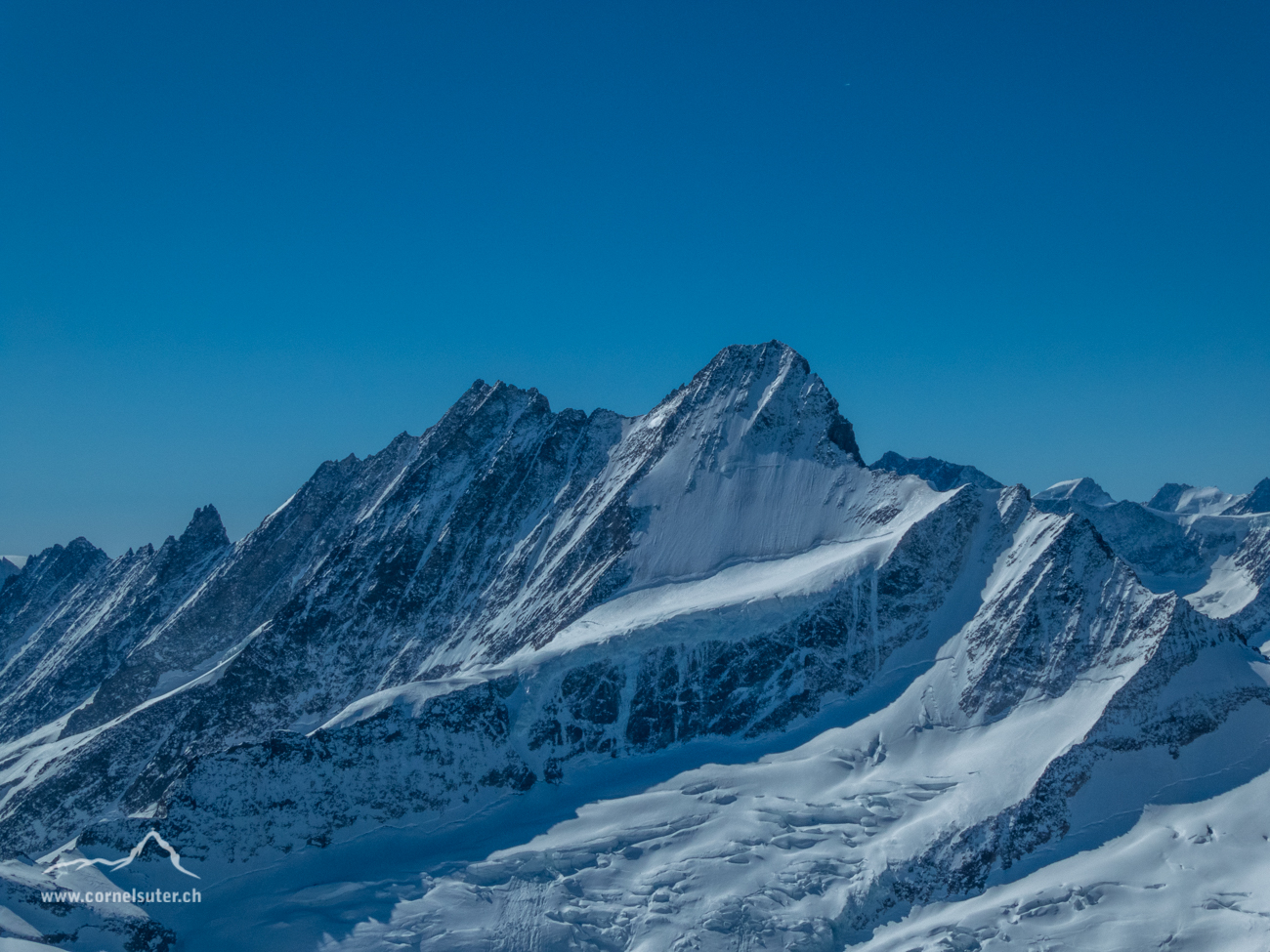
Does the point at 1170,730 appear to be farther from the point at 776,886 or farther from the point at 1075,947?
the point at 776,886

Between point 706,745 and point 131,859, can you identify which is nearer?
point 131,859

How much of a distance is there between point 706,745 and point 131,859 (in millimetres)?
65812

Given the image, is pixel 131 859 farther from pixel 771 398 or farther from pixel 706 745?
pixel 771 398

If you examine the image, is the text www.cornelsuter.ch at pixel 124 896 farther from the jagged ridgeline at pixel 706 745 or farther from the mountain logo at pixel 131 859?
the mountain logo at pixel 131 859

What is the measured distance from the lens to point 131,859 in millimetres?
100688

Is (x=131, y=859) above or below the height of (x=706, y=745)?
above

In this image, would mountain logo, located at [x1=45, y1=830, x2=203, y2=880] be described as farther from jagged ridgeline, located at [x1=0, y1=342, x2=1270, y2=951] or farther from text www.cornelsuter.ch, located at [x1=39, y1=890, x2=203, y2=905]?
text www.cornelsuter.ch, located at [x1=39, y1=890, x2=203, y2=905]

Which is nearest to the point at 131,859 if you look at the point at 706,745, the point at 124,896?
the point at 124,896

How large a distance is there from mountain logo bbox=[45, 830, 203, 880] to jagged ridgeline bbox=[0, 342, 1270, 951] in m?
0.80

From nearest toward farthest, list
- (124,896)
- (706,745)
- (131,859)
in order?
(124,896) → (131,859) → (706,745)

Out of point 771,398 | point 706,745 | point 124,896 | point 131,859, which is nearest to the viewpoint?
point 124,896

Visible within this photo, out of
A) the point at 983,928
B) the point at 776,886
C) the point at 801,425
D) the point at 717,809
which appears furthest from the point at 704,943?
the point at 801,425

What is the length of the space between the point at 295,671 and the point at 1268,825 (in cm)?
14177

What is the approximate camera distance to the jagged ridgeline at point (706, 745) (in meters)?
95.4
